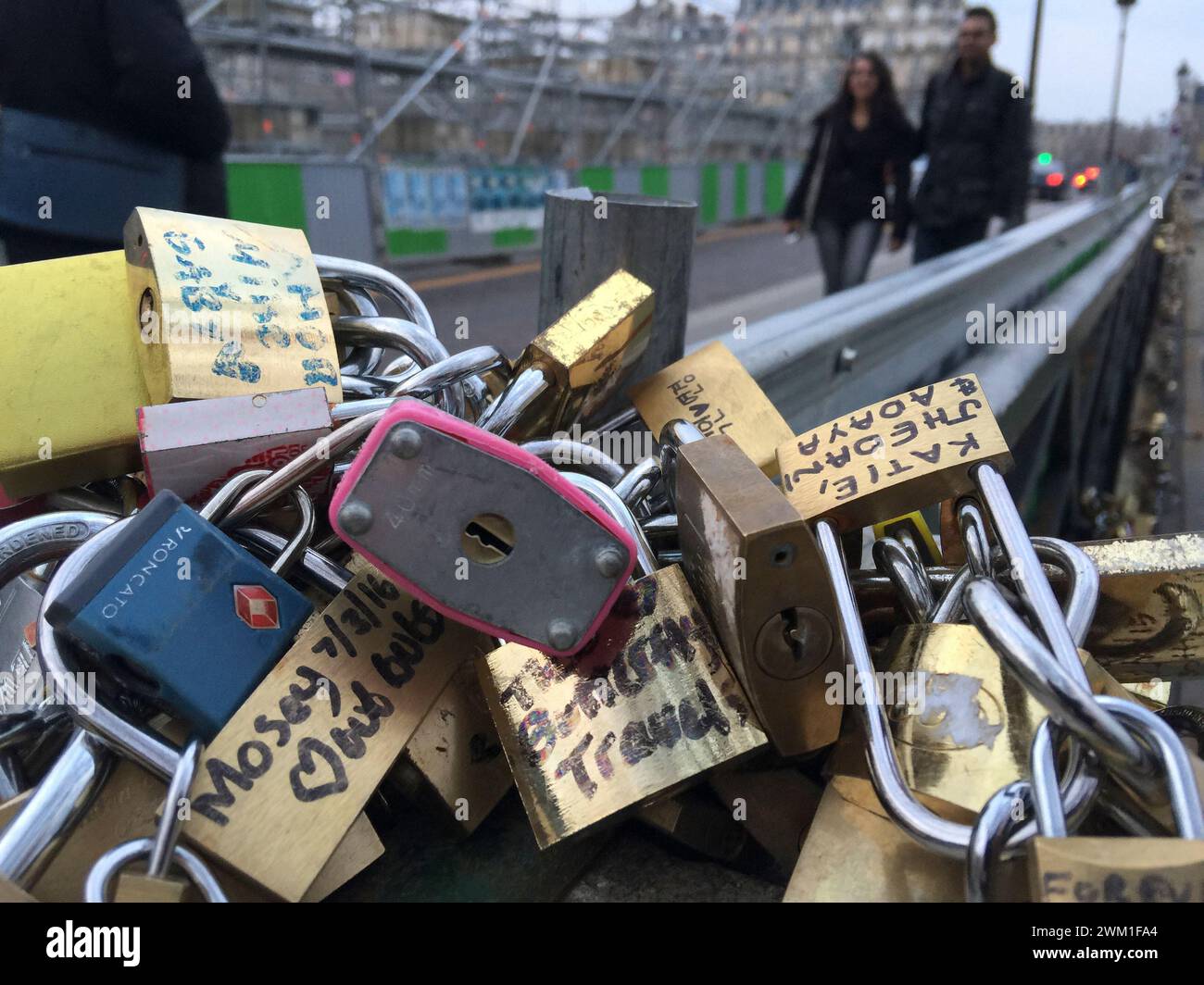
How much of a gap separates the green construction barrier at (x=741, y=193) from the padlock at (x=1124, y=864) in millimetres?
18692

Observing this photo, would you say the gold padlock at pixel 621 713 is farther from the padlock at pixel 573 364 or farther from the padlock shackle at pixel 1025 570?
the padlock at pixel 573 364

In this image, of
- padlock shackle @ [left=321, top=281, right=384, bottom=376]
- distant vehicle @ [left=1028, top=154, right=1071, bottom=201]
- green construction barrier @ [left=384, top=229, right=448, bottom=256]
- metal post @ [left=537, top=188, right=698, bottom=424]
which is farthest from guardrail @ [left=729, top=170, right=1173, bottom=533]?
distant vehicle @ [left=1028, top=154, right=1071, bottom=201]

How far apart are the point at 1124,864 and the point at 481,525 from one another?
512 mm

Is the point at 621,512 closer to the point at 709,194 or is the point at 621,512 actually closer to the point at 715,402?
the point at 715,402

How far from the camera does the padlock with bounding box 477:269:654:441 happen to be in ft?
3.82

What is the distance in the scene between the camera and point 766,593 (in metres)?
0.78

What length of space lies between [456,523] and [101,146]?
1.75 metres

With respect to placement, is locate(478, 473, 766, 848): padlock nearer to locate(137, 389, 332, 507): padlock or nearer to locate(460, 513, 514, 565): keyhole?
locate(460, 513, 514, 565): keyhole

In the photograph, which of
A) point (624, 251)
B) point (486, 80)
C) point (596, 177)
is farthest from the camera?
point (596, 177)

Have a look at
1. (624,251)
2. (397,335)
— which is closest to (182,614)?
(397,335)

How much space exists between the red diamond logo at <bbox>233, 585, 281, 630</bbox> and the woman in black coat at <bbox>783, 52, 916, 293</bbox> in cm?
403

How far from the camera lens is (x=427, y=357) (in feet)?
4.26

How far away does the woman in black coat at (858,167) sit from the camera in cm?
442
